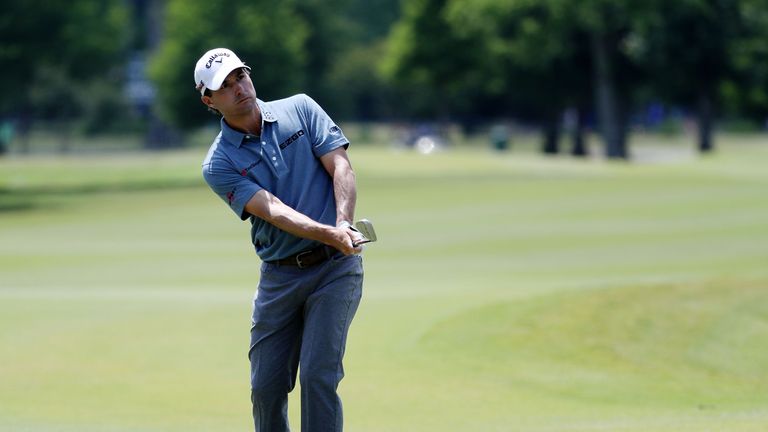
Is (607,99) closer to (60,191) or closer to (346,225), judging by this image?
(60,191)

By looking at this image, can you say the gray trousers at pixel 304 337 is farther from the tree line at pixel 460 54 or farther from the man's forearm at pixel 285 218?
the tree line at pixel 460 54

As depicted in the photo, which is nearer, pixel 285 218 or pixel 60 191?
pixel 285 218

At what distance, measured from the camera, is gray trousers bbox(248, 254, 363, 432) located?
6.88 meters

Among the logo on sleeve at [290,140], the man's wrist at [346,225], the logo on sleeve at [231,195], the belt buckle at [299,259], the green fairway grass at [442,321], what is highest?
the logo on sleeve at [290,140]

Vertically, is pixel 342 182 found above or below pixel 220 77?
below

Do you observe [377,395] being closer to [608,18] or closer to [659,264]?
[659,264]

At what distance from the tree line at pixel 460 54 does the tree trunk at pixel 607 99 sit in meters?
0.08

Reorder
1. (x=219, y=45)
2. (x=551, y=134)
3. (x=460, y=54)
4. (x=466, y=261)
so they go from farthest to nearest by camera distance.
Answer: (x=460, y=54) < (x=551, y=134) < (x=219, y=45) < (x=466, y=261)

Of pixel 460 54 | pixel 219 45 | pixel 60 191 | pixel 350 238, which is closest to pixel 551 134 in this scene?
pixel 460 54

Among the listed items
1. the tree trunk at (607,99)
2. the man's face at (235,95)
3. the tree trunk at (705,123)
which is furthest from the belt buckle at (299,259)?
the tree trunk at (705,123)

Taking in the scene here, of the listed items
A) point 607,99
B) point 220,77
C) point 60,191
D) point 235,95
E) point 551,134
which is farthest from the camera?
point 551,134

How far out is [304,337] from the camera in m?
6.94

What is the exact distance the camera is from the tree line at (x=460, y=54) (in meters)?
61.8

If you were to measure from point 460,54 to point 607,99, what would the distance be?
889 inches
